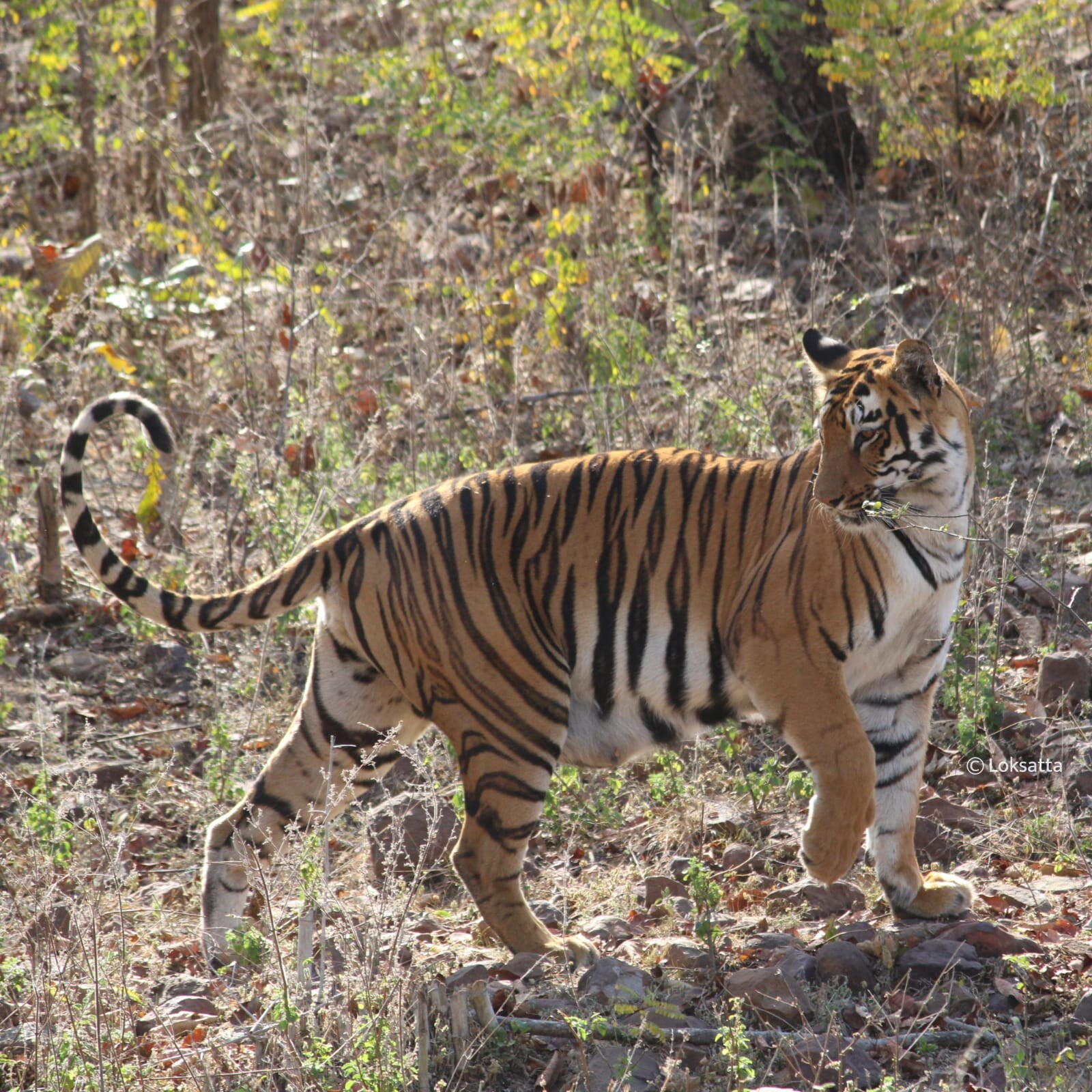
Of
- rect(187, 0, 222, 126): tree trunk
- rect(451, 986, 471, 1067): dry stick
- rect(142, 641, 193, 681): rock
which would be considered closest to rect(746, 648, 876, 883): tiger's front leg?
rect(451, 986, 471, 1067): dry stick

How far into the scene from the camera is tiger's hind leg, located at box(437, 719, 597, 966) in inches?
160

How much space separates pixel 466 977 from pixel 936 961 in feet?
4.11

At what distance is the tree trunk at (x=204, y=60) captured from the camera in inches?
419

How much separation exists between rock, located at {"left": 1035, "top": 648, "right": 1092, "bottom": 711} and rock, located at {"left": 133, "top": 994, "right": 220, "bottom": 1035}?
10.0 ft

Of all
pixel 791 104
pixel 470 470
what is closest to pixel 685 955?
pixel 470 470

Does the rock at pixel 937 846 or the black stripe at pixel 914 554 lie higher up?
the black stripe at pixel 914 554

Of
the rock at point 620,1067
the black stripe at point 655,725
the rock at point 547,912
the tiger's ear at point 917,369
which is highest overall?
the tiger's ear at point 917,369

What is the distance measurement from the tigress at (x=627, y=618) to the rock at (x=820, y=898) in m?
0.19

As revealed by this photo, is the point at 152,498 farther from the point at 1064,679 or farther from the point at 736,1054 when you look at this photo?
the point at 736,1054

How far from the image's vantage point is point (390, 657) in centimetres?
417

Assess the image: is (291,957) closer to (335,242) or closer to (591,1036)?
(591,1036)

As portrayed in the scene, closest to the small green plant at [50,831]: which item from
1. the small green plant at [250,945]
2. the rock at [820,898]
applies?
the small green plant at [250,945]

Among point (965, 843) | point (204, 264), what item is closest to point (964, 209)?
point (965, 843)

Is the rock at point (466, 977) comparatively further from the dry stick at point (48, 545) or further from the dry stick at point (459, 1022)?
the dry stick at point (48, 545)
